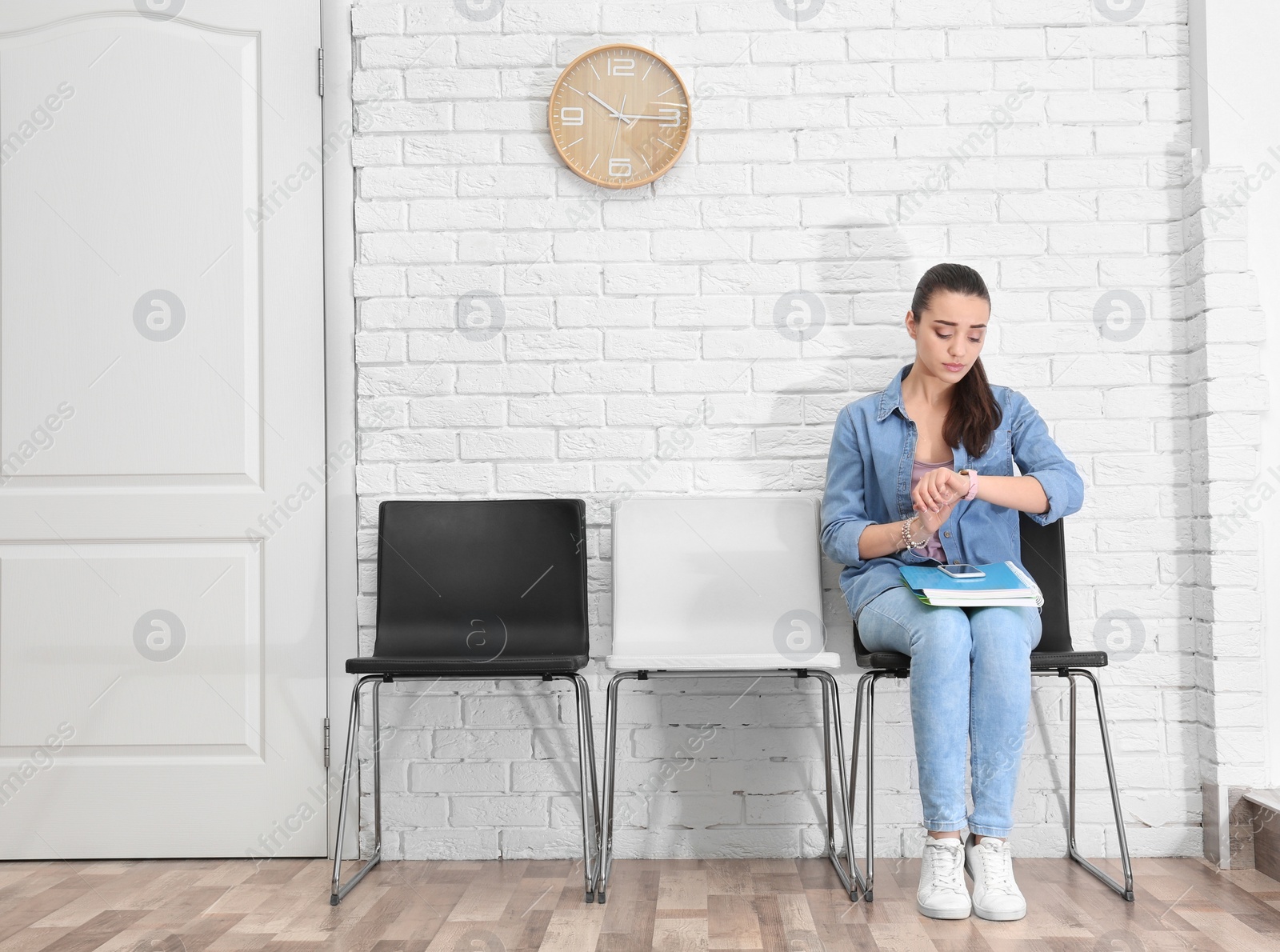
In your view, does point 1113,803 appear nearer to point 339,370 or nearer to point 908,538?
point 908,538

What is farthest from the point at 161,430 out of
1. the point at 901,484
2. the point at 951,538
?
the point at 951,538

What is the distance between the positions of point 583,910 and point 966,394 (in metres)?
1.29

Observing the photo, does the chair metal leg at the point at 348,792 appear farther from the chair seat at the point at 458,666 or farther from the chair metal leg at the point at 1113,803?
the chair metal leg at the point at 1113,803

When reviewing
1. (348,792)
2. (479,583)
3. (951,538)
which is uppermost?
(951,538)

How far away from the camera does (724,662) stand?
1817 millimetres

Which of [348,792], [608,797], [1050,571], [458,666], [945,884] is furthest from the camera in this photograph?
[348,792]

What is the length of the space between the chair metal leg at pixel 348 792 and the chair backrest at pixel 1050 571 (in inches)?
55.8

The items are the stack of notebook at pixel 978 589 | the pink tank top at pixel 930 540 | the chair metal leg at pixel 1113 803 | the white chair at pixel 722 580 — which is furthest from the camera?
the white chair at pixel 722 580

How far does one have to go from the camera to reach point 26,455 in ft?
7.38

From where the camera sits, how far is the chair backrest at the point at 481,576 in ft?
6.89

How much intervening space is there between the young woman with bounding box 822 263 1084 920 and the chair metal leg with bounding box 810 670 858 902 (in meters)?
0.14

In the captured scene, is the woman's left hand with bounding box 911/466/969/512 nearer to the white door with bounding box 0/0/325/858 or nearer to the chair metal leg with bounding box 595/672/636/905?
the chair metal leg with bounding box 595/672/636/905

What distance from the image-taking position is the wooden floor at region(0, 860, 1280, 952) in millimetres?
1631

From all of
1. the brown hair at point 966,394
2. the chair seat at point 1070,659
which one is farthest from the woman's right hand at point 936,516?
the chair seat at point 1070,659
